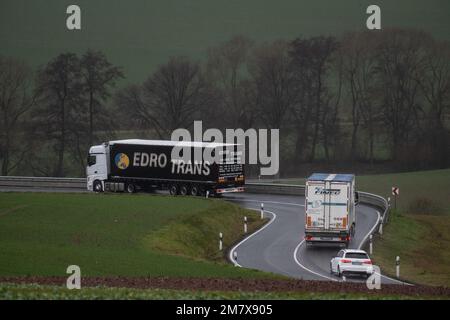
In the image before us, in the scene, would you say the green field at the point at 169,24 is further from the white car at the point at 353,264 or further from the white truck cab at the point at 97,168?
the white car at the point at 353,264

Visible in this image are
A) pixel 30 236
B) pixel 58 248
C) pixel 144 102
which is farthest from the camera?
pixel 144 102

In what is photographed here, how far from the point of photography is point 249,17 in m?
132

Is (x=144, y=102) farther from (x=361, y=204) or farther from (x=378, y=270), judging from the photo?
(x=378, y=270)

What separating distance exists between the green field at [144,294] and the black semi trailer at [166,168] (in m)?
34.9

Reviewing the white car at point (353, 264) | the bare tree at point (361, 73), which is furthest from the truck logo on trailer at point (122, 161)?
the bare tree at point (361, 73)

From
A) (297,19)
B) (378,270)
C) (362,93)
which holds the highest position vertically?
(297,19)

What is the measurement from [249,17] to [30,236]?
96830 mm

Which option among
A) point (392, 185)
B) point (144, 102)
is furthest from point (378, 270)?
point (144, 102)

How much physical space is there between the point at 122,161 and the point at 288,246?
22.0 metres

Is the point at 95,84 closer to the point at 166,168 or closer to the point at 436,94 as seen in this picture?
the point at 166,168

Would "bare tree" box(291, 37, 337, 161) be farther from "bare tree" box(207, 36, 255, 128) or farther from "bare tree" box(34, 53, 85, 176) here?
"bare tree" box(34, 53, 85, 176)

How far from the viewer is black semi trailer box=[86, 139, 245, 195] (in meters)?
58.7

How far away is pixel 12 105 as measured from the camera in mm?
90562

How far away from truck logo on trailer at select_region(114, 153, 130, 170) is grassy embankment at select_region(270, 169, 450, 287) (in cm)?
1721
